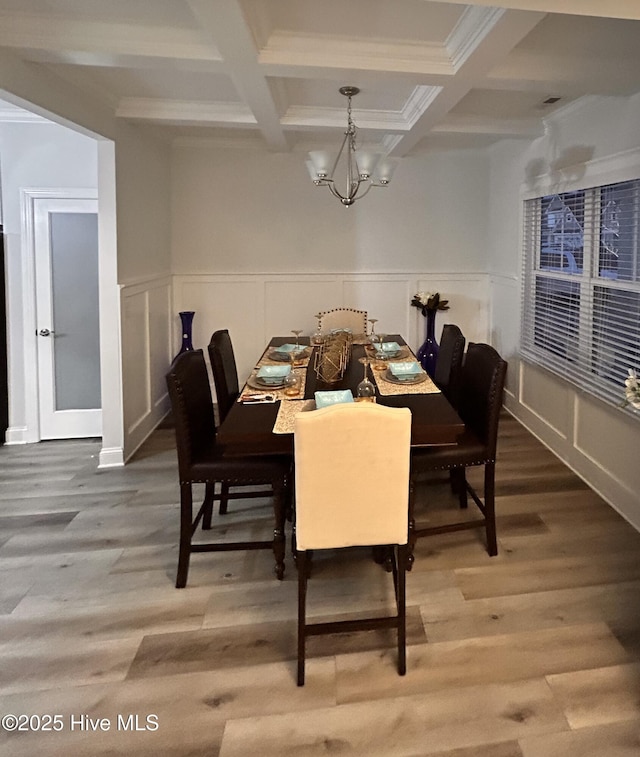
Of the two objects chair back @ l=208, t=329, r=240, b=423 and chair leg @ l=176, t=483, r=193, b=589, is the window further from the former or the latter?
chair leg @ l=176, t=483, r=193, b=589

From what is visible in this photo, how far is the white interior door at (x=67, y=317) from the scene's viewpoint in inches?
167

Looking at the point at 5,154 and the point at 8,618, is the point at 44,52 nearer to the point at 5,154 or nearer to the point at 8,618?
the point at 5,154

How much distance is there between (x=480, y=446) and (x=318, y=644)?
3.96 ft

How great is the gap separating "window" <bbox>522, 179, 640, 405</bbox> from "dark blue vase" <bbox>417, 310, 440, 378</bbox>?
0.97m

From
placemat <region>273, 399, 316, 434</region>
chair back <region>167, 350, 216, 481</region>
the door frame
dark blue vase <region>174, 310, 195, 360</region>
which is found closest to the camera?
placemat <region>273, 399, 316, 434</region>

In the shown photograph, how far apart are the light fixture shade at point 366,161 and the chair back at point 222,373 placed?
1.33 metres

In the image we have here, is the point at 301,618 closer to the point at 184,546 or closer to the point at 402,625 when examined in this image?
the point at 402,625

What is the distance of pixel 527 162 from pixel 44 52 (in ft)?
11.7

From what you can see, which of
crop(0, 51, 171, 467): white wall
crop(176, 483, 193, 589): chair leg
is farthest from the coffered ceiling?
crop(176, 483, 193, 589): chair leg

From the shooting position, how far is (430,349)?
209 inches

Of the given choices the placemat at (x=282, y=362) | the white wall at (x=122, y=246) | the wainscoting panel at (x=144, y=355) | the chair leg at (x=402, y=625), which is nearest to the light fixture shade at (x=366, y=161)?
the placemat at (x=282, y=362)

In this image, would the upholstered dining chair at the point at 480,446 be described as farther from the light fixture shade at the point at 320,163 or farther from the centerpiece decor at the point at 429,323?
the centerpiece decor at the point at 429,323

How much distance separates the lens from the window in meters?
3.21

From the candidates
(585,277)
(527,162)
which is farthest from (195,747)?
(527,162)
